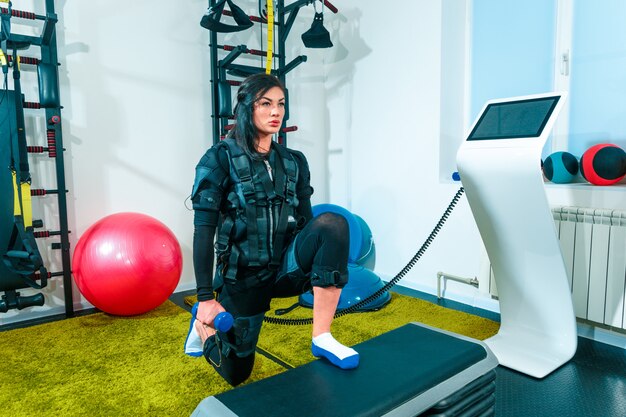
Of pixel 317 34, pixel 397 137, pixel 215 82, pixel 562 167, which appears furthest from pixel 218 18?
pixel 562 167

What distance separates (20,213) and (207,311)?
183 cm

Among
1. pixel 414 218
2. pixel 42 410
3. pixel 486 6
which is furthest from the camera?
pixel 414 218

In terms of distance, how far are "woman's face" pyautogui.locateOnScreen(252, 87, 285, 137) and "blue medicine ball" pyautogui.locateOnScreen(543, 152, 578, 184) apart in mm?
1752

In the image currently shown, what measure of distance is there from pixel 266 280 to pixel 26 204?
6.00 ft

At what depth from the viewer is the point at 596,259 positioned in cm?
237

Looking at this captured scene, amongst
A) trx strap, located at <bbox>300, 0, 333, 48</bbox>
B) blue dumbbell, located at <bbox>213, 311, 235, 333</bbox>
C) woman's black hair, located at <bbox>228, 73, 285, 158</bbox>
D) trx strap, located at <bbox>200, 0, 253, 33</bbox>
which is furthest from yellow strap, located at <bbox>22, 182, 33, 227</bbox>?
trx strap, located at <bbox>300, 0, 333, 48</bbox>

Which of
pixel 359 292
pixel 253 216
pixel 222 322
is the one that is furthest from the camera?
pixel 359 292

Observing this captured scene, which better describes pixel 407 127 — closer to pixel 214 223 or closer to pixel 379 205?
pixel 379 205

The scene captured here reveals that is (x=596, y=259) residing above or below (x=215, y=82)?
below

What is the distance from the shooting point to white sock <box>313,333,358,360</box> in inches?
58.3

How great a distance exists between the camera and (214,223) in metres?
1.64

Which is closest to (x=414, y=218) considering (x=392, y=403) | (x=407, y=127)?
(x=407, y=127)

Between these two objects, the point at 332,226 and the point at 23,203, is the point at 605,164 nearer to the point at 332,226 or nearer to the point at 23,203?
the point at 332,226

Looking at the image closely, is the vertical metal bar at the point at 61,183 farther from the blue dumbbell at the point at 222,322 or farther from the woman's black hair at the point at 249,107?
the blue dumbbell at the point at 222,322
